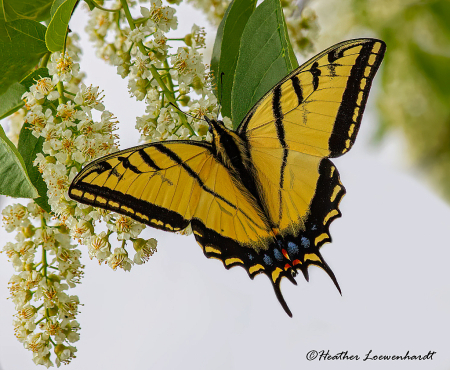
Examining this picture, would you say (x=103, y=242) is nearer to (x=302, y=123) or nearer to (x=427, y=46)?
(x=302, y=123)

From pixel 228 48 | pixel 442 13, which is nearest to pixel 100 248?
pixel 228 48

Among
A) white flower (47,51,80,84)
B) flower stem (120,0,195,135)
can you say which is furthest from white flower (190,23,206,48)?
white flower (47,51,80,84)

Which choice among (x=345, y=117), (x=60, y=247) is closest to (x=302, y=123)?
(x=345, y=117)

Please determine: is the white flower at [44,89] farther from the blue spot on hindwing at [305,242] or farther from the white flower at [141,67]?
the blue spot on hindwing at [305,242]

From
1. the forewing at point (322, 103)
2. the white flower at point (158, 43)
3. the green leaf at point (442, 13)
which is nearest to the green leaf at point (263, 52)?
the forewing at point (322, 103)

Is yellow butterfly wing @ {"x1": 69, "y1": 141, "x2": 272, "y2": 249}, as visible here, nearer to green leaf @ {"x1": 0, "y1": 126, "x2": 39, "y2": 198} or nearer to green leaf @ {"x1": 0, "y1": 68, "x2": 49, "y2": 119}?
green leaf @ {"x1": 0, "y1": 126, "x2": 39, "y2": 198}

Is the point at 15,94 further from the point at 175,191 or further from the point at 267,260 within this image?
the point at 267,260
